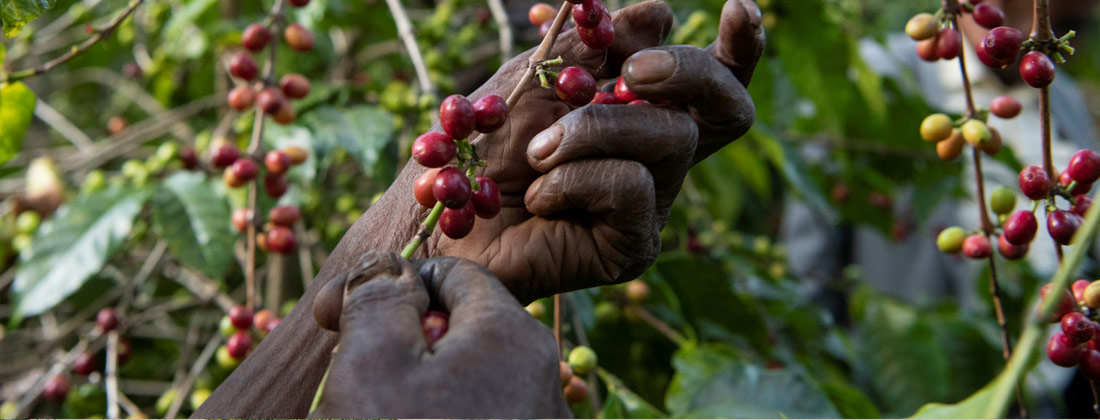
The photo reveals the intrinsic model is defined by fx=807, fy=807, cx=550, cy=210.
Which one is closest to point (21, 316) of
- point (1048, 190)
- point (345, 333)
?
point (345, 333)

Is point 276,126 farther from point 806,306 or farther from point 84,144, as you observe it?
point 806,306

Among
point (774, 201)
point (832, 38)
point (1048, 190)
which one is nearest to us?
point (1048, 190)

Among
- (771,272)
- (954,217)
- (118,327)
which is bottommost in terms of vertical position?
(954,217)

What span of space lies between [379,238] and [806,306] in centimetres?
190

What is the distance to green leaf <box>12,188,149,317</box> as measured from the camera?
1.79 meters

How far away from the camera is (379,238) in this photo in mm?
1135


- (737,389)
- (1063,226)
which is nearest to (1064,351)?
(1063,226)

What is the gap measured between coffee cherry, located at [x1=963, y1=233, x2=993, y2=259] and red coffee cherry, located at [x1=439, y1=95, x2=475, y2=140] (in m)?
0.85

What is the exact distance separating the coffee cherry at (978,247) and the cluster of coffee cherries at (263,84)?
1.26 metres

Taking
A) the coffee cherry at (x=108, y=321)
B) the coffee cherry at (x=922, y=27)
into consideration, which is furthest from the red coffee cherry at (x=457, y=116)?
the coffee cherry at (x=108, y=321)

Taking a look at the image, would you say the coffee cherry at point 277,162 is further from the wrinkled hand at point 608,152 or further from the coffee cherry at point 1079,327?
the coffee cherry at point 1079,327

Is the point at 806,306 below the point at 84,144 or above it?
below

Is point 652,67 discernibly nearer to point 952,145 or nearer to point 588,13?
point 588,13

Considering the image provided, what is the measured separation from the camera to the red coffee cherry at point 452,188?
2.84 feet
